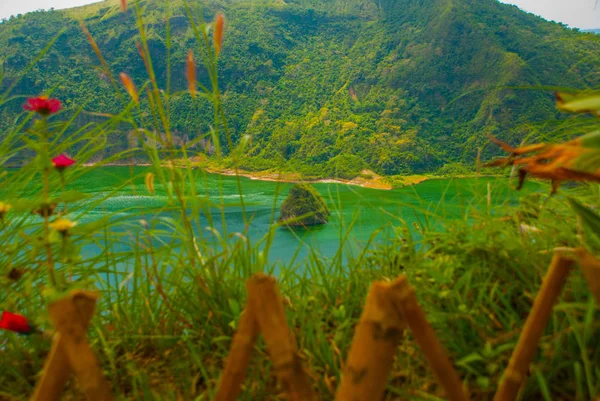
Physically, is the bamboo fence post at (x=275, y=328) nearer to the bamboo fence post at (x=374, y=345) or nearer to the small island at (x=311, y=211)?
the bamboo fence post at (x=374, y=345)

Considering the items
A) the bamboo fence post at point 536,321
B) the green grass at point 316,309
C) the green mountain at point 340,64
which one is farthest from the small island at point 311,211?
the green mountain at point 340,64

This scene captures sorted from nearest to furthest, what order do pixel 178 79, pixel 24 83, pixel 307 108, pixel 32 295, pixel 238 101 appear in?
pixel 32 295 → pixel 307 108 → pixel 238 101 → pixel 24 83 → pixel 178 79

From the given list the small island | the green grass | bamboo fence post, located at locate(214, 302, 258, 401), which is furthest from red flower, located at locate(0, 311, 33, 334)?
the small island

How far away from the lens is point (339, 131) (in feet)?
133

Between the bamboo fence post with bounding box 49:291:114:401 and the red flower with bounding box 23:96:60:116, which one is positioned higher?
the red flower with bounding box 23:96:60:116

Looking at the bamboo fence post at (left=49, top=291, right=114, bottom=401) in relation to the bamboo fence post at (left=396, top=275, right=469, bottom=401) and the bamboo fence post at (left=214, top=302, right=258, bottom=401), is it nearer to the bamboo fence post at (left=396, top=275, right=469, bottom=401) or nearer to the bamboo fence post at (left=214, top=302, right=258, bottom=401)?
the bamboo fence post at (left=214, top=302, right=258, bottom=401)

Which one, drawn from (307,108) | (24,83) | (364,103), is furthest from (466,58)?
(24,83)

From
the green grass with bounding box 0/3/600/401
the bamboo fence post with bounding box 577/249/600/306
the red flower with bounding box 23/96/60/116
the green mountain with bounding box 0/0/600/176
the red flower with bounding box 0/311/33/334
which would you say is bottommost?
the green grass with bounding box 0/3/600/401

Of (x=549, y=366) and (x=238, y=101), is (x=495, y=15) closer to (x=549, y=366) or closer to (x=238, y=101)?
(x=238, y=101)

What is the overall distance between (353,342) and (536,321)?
313 millimetres

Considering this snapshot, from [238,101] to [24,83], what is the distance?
32681 millimetres

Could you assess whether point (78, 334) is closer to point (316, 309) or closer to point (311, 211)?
point (316, 309)

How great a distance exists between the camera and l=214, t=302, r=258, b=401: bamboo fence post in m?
0.70

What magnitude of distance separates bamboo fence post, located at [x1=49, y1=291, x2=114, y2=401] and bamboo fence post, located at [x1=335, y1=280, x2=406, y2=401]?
385 mm
